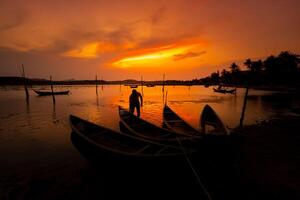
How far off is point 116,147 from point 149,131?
2773 millimetres

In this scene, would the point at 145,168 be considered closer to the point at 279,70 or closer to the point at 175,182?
the point at 175,182

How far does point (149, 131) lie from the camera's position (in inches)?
386

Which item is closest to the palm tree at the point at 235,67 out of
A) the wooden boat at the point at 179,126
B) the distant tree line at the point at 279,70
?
the distant tree line at the point at 279,70

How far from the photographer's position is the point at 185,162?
5.83 meters

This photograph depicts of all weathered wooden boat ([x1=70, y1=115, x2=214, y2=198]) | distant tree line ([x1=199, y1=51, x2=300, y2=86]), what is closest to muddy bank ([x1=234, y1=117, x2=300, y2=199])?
weathered wooden boat ([x1=70, y1=115, x2=214, y2=198])

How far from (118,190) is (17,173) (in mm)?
4473

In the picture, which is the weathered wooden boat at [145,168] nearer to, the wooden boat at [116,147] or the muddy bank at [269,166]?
the wooden boat at [116,147]

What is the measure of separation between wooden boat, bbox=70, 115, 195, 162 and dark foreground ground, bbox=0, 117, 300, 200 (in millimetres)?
510

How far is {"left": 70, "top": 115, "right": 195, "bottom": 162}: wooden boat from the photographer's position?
567 centimetres

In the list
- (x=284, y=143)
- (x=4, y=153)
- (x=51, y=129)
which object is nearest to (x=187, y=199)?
(x=284, y=143)

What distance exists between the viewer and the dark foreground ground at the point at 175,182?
18.0 ft

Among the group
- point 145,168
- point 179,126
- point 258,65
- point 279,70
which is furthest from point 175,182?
point 258,65

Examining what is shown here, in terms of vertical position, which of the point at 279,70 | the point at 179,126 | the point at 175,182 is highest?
the point at 279,70

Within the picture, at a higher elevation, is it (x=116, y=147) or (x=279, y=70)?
(x=279, y=70)
